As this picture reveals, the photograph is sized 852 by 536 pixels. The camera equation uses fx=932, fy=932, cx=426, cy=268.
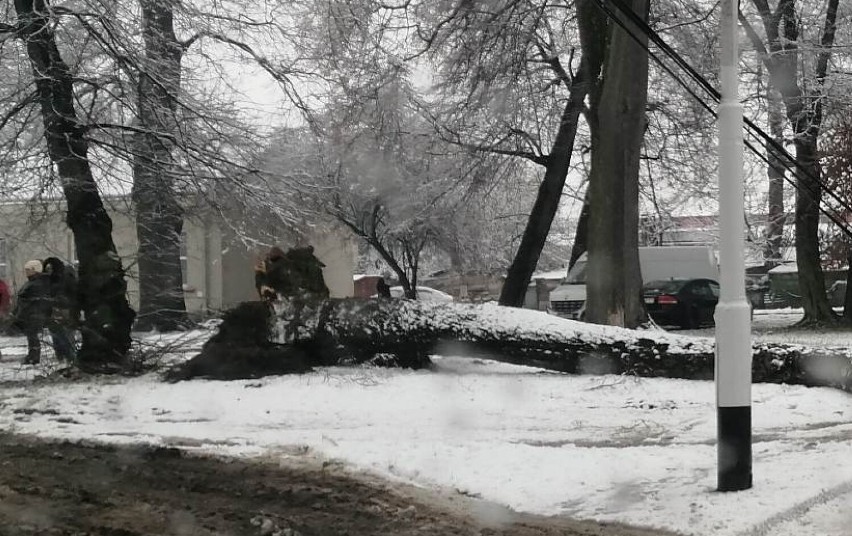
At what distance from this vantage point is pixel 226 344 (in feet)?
38.0

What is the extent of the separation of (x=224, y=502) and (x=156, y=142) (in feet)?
25.4

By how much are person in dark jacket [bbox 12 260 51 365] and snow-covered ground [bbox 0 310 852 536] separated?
30cm

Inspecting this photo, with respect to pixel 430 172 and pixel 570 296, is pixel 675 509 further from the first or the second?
pixel 430 172

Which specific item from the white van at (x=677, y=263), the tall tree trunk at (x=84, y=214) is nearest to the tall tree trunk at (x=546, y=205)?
the white van at (x=677, y=263)

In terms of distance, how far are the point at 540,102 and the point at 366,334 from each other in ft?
38.3

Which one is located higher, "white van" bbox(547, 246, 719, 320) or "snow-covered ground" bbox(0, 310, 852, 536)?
"white van" bbox(547, 246, 719, 320)

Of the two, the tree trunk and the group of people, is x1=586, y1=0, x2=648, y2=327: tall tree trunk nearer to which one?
the group of people

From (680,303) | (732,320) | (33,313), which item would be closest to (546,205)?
(680,303)

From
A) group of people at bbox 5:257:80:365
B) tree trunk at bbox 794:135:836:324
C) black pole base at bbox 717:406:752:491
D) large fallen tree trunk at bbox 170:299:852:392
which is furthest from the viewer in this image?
tree trunk at bbox 794:135:836:324

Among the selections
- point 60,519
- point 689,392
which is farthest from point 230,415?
point 689,392

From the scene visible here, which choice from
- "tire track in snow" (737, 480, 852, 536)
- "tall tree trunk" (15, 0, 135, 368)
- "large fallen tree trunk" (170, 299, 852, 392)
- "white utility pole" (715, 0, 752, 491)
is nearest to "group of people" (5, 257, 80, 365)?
"tall tree trunk" (15, 0, 135, 368)

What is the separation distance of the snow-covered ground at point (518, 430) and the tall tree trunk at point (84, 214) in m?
0.73

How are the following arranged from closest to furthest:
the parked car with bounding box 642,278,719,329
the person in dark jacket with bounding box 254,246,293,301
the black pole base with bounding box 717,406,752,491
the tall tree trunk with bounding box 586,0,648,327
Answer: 1. the black pole base with bounding box 717,406,752,491
2. the person in dark jacket with bounding box 254,246,293,301
3. the tall tree trunk with bounding box 586,0,648,327
4. the parked car with bounding box 642,278,719,329

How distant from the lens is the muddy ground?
5.32m
